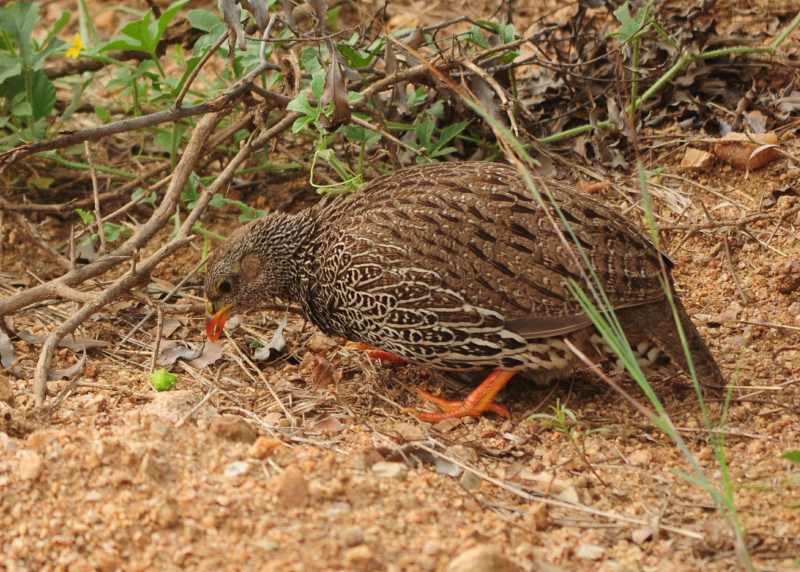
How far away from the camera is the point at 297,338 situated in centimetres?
583

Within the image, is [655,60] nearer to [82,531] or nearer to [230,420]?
[230,420]

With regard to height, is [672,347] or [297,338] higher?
[672,347]

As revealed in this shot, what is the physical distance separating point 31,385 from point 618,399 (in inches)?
111

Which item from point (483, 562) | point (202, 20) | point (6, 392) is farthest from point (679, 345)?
point (202, 20)

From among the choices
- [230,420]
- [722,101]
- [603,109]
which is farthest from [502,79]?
[230,420]

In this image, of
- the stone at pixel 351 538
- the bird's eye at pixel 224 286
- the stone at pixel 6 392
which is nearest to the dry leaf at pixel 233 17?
the bird's eye at pixel 224 286

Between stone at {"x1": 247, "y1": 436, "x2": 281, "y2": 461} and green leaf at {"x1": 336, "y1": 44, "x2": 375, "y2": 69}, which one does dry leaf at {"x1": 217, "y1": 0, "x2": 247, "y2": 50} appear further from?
stone at {"x1": 247, "y1": 436, "x2": 281, "y2": 461}

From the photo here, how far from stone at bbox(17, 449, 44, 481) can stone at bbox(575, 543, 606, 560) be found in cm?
199

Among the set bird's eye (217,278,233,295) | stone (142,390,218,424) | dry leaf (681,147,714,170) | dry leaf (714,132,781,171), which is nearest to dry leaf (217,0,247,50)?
bird's eye (217,278,233,295)

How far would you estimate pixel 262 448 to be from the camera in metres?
4.08

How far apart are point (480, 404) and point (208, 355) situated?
1.47 meters

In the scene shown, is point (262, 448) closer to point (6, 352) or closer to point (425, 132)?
point (6, 352)

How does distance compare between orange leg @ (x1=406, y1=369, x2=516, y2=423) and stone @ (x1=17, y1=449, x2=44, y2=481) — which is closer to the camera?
stone @ (x1=17, y1=449, x2=44, y2=481)

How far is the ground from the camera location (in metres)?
3.62
